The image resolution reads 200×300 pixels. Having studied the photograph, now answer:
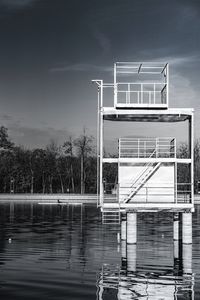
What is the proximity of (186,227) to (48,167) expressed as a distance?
10185cm

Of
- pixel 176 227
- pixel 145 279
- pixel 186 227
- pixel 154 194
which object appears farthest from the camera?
pixel 176 227

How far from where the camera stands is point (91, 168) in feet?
469

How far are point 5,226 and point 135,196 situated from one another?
2469 centimetres

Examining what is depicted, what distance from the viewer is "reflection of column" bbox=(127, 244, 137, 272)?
29.4 metres

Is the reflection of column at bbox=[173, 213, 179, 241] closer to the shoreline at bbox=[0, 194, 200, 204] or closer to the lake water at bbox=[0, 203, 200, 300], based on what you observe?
the lake water at bbox=[0, 203, 200, 300]

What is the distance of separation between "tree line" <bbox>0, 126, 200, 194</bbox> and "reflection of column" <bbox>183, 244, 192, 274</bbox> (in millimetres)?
94266

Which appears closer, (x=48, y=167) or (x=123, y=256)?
(x=123, y=256)

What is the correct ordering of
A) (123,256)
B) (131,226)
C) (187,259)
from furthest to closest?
(131,226) < (123,256) < (187,259)

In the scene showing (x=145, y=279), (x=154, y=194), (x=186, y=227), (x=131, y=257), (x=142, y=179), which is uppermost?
(x=142, y=179)

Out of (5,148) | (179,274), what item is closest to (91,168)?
(5,148)

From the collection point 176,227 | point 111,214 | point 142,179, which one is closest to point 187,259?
point 142,179

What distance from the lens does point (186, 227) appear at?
119 feet

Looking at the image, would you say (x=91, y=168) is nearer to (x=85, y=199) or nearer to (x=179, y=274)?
(x=85, y=199)

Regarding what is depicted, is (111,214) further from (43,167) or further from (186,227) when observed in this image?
(43,167)
